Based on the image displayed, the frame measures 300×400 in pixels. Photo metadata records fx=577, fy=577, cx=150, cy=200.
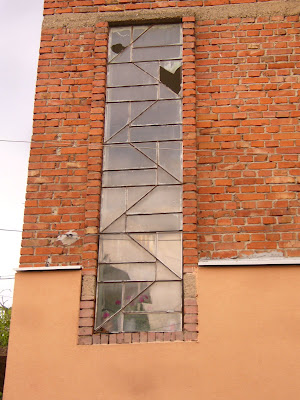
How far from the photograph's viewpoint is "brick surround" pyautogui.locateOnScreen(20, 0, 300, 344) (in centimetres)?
524

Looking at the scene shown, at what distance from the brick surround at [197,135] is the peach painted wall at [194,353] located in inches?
6.1

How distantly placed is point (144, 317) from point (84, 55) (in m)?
2.87

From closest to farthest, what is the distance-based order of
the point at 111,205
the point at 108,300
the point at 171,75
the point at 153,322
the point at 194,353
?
the point at 194,353
the point at 153,322
the point at 108,300
the point at 111,205
the point at 171,75

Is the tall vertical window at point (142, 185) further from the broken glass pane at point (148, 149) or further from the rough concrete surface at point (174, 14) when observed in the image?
the rough concrete surface at point (174, 14)

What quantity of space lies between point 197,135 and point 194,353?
2118 millimetres

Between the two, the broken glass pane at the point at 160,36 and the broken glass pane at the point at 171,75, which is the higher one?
the broken glass pane at the point at 160,36

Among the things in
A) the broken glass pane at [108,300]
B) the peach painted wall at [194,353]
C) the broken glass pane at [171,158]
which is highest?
the broken glass pane at [171,158]

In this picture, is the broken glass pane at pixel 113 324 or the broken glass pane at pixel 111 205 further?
the broken glass pane at pixel 111 205

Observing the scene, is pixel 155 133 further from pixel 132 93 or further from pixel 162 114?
pixel 132 93

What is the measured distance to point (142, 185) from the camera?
18.3ft

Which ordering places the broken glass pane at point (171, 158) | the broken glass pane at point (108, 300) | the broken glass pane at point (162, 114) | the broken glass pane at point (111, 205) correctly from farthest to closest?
1. the broken glass pane at point (162, 114)
2. the broken glass pane at point (171, 158)
3. the broken glass pane at point (111, 205)
4. the broken glass pane at point (108, 300)

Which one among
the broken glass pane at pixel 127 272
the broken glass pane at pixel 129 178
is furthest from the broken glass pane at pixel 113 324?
the broken glass pane at pixel 129 178

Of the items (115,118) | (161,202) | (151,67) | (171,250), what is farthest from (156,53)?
(171,250)

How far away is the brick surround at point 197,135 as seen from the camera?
5.24 metres
